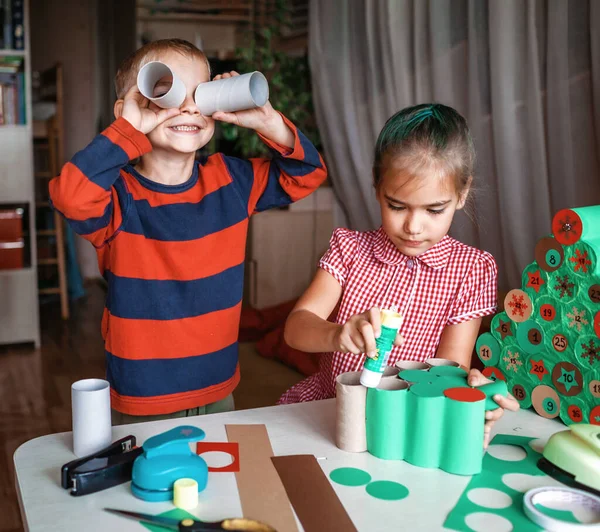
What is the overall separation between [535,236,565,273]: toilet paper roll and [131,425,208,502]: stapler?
0.60 meters

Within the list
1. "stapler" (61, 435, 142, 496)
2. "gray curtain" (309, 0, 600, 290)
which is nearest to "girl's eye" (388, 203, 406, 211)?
"stapler" (61, 435, 142, 496)

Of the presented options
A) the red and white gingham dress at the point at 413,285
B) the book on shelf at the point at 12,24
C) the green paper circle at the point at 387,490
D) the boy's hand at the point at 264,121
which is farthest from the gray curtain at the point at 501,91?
the book on shelf at the point at 12,24

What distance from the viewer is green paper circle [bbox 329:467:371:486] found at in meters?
0.84

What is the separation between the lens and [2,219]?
3355mm

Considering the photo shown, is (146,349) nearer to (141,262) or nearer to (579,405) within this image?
(141,262)

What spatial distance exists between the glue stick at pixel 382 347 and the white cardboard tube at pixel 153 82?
0.52m

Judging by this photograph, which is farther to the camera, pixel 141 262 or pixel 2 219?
Answer: pixel 2 219

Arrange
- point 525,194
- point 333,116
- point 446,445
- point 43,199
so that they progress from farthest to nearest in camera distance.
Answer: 1. point 43,199
2. point 333,116
3. point 525,194
4. point 446,445

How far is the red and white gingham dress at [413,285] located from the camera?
121 centimetres

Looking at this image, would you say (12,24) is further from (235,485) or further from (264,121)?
(235,485)

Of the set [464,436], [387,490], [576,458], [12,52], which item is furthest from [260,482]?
[12,52]

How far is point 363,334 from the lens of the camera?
883 millimetres

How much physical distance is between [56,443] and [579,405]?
0.74 m

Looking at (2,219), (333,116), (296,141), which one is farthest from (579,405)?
(2,219)
